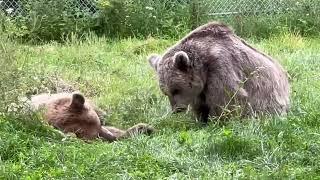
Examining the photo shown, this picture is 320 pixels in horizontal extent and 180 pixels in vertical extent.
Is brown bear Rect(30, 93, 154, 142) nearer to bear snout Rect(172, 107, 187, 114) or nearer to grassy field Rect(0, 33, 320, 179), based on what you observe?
grassy field Rect(0, 33, 320, 179)

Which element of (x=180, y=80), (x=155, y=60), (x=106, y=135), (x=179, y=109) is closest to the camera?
(x=106, y=135)

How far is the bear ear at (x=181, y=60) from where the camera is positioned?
730 centimetres

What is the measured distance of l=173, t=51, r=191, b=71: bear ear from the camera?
7297mm

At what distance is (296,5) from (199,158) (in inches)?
368

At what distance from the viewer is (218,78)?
23.9 ft

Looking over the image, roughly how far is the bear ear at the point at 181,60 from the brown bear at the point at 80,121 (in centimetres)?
74

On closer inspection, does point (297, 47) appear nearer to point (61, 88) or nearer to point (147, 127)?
point (61, 88)

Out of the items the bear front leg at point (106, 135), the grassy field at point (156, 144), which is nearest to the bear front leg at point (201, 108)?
the grassy field at point (156, 144)

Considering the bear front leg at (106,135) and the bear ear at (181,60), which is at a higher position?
the bear ear at (181,60)

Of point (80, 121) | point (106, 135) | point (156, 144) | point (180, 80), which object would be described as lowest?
point (106, 135)

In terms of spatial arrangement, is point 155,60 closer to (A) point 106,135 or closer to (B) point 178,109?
(B) point 178,109

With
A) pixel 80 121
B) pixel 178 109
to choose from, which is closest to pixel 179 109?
pixel 178 109

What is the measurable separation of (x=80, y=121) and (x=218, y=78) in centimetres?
139

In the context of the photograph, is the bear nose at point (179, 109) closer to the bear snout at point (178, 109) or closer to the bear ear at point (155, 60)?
the bear snout at point (178, 109)
